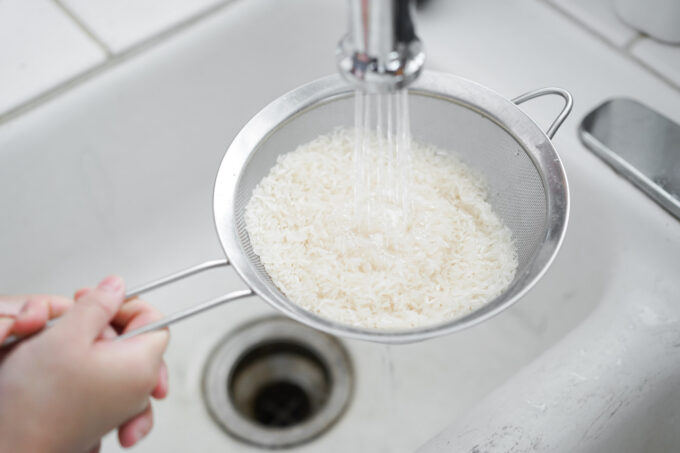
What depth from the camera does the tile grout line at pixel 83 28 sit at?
29.7 inches

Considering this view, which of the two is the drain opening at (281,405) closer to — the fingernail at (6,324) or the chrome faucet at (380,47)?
the fingernail at (6,324)

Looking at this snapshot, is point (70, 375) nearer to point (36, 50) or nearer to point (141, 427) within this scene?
point (141, 427)

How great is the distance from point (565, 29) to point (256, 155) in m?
0.43

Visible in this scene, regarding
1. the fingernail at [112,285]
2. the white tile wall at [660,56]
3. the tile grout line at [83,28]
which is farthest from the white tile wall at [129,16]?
the white tile wall at [660,56]

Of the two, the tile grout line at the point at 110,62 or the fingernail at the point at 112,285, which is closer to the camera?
the fingernail at the point at 112,285

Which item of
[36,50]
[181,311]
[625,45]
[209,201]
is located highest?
[36,50]

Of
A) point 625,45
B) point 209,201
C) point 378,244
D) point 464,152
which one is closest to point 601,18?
point 625,45

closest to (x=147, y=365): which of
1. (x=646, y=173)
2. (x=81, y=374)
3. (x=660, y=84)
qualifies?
(x=81, y=374)

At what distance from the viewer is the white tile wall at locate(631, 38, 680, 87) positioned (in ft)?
2.37

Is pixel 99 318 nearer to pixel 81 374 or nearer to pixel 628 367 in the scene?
pixel 81 374

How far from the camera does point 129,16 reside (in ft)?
2.57

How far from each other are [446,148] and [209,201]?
0.37 meters

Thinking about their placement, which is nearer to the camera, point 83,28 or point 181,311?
point 181,311

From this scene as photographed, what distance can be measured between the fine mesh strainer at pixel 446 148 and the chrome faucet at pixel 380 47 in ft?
0.60
